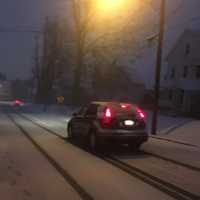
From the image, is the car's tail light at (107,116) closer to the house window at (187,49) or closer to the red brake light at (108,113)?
the red brake light at (108,113)

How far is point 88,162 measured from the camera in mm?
13359

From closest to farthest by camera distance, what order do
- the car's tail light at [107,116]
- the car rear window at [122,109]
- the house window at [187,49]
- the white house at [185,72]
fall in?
the car's tail light at [107,116]
the car rear window at [122,109]
the white house at [185,72]
the house window at [187,49]

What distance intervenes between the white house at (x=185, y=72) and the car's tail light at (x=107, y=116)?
32529 mm

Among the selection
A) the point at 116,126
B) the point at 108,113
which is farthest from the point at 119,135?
the point at 108,113

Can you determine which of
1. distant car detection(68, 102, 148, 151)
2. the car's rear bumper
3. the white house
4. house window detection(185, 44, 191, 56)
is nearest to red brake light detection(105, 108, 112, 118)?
distant car detection(68, 102, 148, 151)

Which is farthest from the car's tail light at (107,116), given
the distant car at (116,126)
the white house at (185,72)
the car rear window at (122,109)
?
the white house at (185,72)

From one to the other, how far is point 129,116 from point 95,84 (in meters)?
55.3

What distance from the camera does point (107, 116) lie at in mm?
15953

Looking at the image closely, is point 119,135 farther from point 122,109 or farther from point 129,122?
point 122,109

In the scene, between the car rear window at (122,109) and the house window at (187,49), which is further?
the house window at (187,49)

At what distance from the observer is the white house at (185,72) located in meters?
50.2

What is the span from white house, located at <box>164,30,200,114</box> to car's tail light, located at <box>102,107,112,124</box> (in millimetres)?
32529

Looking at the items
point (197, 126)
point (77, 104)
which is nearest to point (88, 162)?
point (197, 126)

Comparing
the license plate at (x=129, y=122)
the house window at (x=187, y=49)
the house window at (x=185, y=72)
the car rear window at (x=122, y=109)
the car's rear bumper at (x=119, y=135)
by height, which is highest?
the house window at (x=187, y=49)
